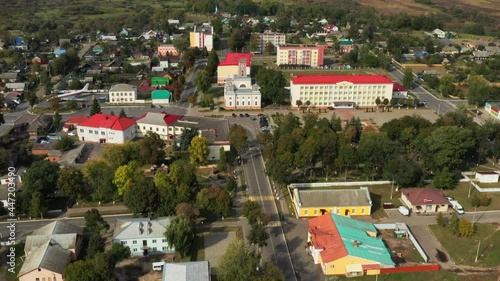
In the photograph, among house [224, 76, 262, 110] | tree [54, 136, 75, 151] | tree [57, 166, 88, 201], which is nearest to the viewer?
tree [57, 166, 88, 201]

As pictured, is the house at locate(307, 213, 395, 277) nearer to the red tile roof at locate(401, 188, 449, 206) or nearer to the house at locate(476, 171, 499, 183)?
the red tile roof at locate(401, 188, 449, 206)

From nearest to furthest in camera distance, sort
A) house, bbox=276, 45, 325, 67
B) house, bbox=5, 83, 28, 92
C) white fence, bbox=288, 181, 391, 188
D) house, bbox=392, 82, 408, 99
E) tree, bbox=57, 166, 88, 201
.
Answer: tree, bbox=57, 166, 88, 201 → white fence, bbox=288, 181, 391, 188 → house, bbox=392, 82, 408, 99 → house, bbox=5, 83, 28, 92 → house, bbox=276, 45, 325, 67

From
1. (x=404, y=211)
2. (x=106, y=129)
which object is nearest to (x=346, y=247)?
(x=404, y=211)

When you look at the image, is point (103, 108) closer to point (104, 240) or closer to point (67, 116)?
point (67, 116)

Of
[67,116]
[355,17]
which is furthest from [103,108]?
[355,17]

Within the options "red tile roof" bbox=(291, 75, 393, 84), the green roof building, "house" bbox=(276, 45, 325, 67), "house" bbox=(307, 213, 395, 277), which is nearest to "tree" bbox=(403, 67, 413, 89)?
"red tile roof" bbox=(291, 75, 393, 84)

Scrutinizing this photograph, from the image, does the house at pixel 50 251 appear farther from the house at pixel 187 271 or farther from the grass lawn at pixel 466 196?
the grass lawn at pixel 466 196

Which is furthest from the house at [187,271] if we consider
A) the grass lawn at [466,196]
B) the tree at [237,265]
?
the grass lawn at [466,196]
